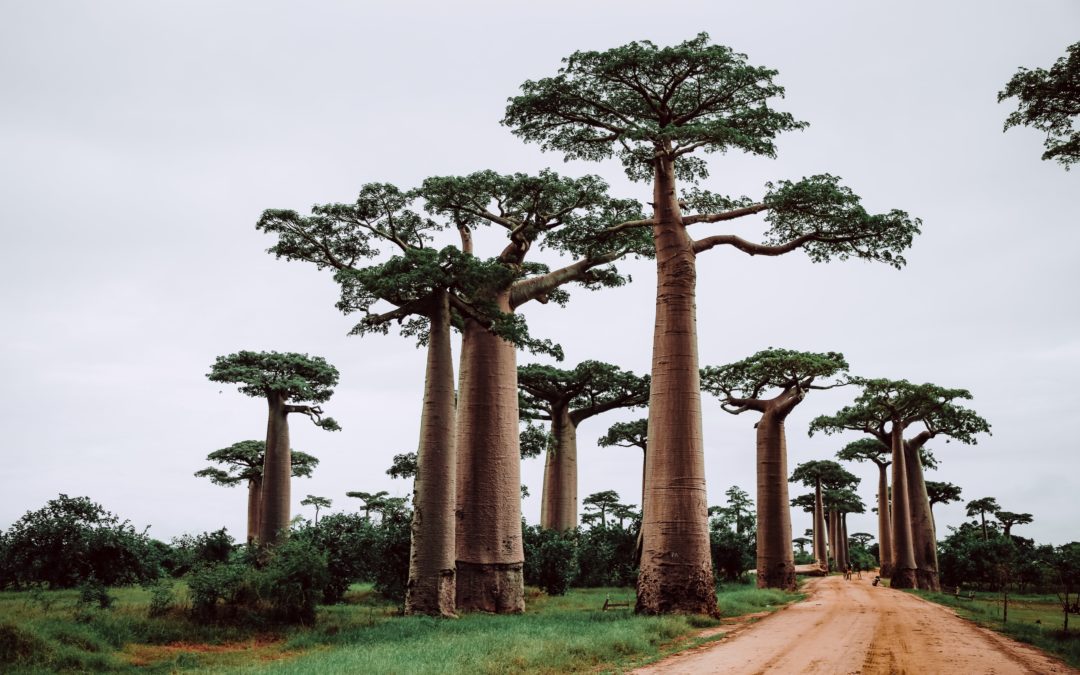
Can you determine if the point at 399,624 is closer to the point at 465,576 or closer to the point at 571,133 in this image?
the point at 465,576

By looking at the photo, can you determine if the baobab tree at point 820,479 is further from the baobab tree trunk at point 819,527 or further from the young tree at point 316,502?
the young tree at point 316,502

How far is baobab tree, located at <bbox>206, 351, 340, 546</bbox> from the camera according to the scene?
24.5 m

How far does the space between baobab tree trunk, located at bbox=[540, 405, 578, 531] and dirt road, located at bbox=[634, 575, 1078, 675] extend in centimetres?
1295

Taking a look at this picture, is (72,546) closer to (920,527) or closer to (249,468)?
(249,468)

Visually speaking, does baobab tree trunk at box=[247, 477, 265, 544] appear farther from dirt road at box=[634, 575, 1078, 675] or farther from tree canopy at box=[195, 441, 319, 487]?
dirt road at box=[634, 575, 1078, 675]

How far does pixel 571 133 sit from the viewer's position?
17.2 metres

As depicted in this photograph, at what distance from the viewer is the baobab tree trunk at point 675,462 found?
43.3 feet

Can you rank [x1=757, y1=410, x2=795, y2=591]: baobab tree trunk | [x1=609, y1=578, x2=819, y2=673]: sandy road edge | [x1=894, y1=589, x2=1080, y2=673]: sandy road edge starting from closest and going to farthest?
1. [x1=609, y1=578, x2=819, y2=673]: sandy road edge
2. [x1=894, y1=589, x2=1080, y2=673]: sandy road edge
3. [x1=757, y1=410, x2=795, y2=591]: baobab tree trunk

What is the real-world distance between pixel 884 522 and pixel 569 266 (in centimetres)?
2696

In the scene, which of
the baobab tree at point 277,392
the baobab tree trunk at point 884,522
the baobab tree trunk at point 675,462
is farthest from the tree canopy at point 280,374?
the baobab tree trunk at point 884,522

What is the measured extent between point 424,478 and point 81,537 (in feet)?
32.2

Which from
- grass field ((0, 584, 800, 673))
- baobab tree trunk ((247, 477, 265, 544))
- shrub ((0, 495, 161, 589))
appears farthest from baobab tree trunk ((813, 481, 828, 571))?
shrub ((0, 495, 161, 589))

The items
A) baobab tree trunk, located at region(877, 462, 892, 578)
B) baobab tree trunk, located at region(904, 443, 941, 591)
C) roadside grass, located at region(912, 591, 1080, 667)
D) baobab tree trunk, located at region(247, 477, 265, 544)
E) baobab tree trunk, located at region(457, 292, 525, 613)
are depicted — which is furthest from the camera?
baobab tree trunk, located at region(877, 462, 892, 578)

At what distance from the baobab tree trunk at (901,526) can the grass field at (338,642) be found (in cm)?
1352
